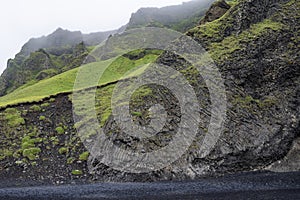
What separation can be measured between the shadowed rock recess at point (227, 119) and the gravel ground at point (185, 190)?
16.8 ft

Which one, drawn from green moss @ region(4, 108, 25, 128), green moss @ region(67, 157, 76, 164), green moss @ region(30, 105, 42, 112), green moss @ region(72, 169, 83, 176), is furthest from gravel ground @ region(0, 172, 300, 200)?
green moss @ region(30, 105, 42, 112)

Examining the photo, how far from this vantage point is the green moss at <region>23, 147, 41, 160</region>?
199 ft

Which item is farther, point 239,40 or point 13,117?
point 13,117

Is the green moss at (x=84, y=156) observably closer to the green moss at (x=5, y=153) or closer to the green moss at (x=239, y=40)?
the green moss at (x=5, y=153)

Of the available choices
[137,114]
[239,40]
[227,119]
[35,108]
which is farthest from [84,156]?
[239,40]

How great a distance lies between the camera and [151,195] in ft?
120

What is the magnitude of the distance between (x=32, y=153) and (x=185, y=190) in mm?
35260

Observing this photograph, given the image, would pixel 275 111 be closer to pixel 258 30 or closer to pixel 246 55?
pixel 246 55

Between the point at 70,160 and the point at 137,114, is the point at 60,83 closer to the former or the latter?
the point at 70,160

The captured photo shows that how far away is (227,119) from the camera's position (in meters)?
58.3

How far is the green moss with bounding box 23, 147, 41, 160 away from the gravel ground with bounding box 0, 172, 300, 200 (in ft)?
44.6

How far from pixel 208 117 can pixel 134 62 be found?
93800mm

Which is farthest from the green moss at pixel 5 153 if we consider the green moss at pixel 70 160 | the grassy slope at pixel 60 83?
the grassy slope at pixel 60 83

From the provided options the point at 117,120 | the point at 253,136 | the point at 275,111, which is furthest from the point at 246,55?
the point at 117,120
